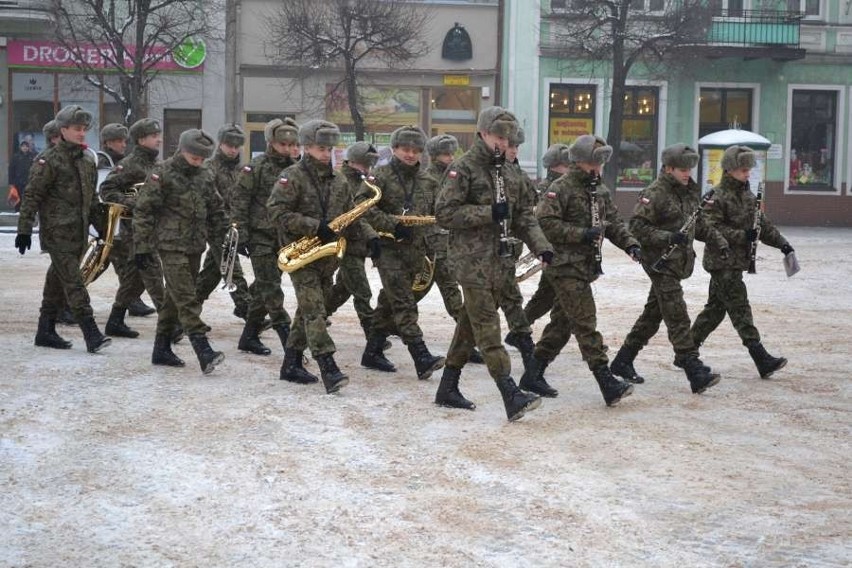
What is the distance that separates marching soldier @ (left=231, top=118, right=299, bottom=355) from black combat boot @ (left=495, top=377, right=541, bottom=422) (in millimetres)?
2901

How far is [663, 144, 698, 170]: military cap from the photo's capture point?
9.60 meters

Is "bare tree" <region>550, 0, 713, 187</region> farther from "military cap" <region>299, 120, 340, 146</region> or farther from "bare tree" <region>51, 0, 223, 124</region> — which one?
"military cap" <region>299, 120, 340, 146</region>

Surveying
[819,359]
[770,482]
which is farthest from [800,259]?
[770,482]

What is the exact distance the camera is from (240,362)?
10.7 meters

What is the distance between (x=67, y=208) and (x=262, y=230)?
1.60 metres

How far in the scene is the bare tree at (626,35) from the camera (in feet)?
97.9

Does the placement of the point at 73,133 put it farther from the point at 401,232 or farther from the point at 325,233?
the point at 401,232

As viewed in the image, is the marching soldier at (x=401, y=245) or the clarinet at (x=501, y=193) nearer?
the clarinet at (x=501, y=193)

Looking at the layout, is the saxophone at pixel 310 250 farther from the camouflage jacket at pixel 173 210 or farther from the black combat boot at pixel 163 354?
the black combat boot at pixel 163 354

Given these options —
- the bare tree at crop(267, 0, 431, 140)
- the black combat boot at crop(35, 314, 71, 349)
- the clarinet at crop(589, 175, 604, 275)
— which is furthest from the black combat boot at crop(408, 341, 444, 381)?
the bare tree at crop(267, 0, 431, 140)

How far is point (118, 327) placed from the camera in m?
12.1

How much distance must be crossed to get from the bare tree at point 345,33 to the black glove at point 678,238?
21.3 metres

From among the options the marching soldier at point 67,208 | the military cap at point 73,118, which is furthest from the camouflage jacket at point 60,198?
the military cap at point 73,118

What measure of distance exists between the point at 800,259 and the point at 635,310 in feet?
27.4
